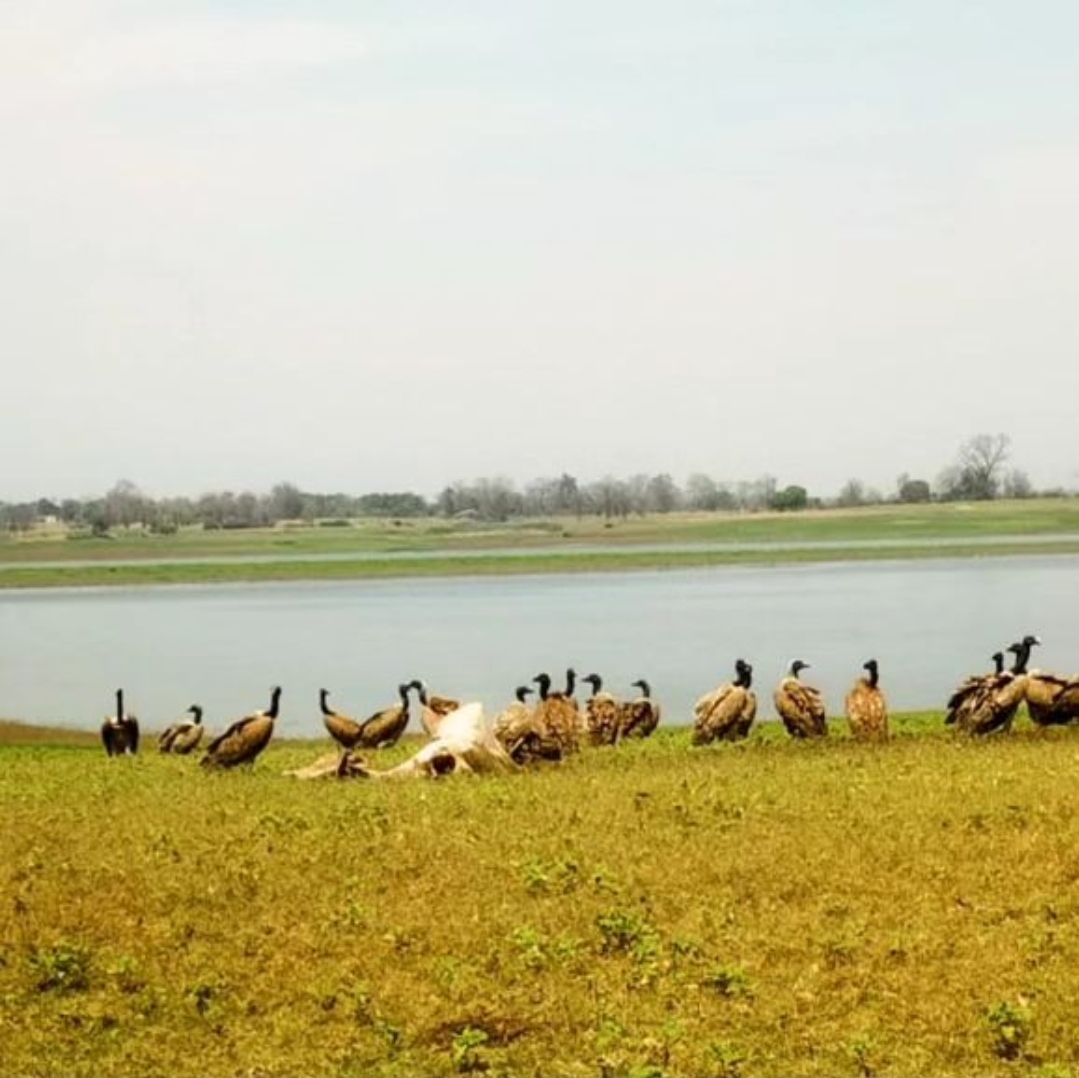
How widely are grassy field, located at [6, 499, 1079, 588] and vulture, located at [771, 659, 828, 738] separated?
98.7 metres

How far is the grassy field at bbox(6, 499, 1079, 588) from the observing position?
126 m

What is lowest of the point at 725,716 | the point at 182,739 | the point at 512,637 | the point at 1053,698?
the point at 512,637

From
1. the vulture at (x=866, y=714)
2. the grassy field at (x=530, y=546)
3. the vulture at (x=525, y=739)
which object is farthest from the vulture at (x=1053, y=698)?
the grassy field at (x=530, y=546)

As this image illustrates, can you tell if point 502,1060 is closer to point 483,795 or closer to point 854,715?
point 483,795

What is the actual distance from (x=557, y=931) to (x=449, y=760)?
25.0 feet

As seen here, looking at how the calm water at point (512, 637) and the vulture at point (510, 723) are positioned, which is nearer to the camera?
the vulture at point (510, 723)

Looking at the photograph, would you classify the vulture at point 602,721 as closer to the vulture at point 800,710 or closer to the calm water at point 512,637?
the vulture at point 800,710

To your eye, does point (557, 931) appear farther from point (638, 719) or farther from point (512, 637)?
point (512, 637)

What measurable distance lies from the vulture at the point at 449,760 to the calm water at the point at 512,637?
52.9 feet

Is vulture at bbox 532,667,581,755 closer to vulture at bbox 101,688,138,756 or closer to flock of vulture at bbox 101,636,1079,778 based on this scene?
flock of vulture at bbox 101,636,1079,778

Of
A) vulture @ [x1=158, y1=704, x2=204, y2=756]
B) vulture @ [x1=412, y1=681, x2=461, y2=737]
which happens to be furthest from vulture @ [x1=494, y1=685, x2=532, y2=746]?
vulture @ [x1=158, y1=704, x2=204, y2=756]

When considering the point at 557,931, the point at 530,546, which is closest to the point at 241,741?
the point at 557,931

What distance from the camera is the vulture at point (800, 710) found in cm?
2308

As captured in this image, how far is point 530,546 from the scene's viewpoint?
163750 millimetres
